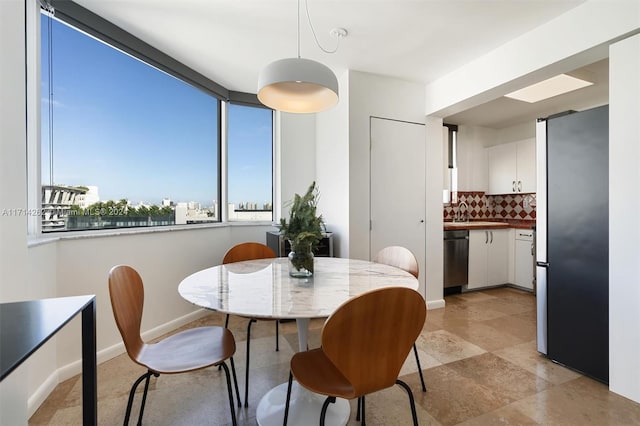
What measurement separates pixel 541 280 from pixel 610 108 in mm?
1310

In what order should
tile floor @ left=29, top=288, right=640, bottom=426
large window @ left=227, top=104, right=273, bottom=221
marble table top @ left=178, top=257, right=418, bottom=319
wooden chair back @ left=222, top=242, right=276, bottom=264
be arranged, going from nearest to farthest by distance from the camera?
1. marble table top @ left=178, top=257, right=418, bottom=319
2. tile floor @ left=29, top=288, right=640, bottom=426
3. wooden chair back @ left=222, top=242, right=276, bottom=264
4. large window @ left=227, top=104, right=273, bottom=221

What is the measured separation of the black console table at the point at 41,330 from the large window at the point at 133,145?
5.07 ft

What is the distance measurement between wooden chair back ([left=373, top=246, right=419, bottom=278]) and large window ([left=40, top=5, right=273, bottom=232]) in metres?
1.97

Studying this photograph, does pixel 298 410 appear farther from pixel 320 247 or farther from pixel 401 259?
pixel 320 247

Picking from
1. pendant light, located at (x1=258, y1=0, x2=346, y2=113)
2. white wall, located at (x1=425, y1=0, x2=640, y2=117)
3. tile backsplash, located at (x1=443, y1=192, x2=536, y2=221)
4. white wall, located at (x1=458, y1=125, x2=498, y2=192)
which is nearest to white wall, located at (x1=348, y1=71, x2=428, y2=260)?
white wall, located at (x1=425, y1=0, x2=640, y2=117)

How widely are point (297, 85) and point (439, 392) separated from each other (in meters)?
2.14

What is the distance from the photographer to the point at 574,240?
6.79 feet

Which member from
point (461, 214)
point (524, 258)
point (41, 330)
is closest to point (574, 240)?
point (524, 258)

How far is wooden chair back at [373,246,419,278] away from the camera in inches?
78.5

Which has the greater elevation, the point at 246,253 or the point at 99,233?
the point at 99,233

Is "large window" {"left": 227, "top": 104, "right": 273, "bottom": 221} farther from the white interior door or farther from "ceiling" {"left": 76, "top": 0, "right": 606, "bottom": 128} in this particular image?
the white interior door

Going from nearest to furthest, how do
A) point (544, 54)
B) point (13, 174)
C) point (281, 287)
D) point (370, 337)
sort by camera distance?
1. point (370, 337)
2. point (13, 174)
3. point (281, 287)
4. point (544, 54)

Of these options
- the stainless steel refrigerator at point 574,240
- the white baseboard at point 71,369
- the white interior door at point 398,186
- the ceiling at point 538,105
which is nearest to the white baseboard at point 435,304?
the white interior door at point 398,186

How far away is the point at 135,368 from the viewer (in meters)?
2.12
